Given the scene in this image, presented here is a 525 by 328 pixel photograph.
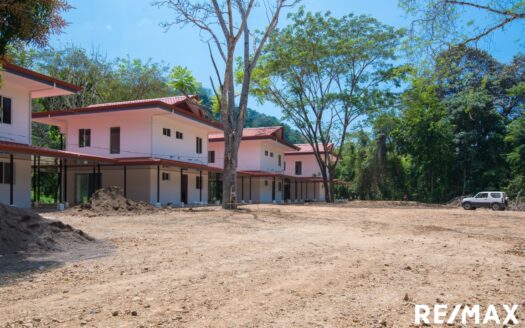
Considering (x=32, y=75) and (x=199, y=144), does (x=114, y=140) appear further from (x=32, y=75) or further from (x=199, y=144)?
(x=32, y=75)

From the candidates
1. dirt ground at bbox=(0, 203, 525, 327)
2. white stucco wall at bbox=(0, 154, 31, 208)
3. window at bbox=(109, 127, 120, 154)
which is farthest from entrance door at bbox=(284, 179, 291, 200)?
Answer: dirt ground at bbox=(0, 203, 525, 327)

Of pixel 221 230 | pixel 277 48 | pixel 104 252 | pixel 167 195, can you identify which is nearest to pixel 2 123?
pixel 167 195

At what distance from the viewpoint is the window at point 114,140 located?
26747 millimetres

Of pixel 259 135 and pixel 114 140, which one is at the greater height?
pixel 259 135

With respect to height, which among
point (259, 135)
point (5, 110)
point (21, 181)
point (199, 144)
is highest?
point (259, 135)

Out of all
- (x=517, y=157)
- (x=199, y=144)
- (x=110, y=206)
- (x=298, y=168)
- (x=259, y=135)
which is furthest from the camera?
(x=298, y=168)

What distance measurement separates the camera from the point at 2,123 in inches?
746

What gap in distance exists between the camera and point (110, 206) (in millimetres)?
17125

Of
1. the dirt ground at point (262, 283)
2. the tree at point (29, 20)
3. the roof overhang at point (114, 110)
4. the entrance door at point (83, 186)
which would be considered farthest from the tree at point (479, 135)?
the tree at point (29, 20)

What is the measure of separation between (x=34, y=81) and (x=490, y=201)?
89.9 feet

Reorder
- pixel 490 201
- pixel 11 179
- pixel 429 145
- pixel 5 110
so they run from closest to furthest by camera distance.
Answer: pixel 11 179
pixel 5 110
pixel 490 201
pixel 429 145

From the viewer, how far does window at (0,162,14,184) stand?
63.1 feet

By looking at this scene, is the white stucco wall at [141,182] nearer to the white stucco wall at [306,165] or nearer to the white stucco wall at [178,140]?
the white stucco wall at [178,140]

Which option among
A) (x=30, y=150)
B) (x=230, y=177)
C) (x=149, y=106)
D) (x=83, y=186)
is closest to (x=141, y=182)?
(x=83, y=186)
